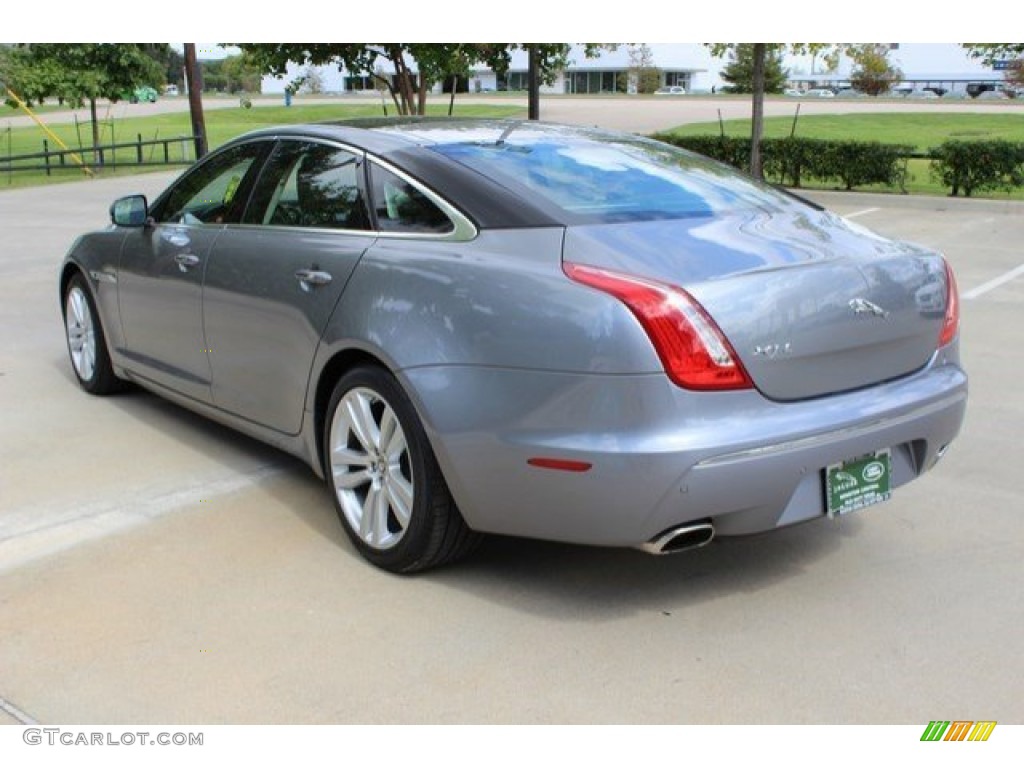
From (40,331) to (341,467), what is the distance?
4963 millimetres

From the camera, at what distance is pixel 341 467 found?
4.10 meters

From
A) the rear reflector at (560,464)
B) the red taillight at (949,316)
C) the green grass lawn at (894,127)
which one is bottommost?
the green grass lawn at (894,127)

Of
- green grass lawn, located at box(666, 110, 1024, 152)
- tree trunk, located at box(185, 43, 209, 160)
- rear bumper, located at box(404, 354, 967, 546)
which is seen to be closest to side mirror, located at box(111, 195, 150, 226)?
→ rear bumper, located at box(404, 354, 967, 546)

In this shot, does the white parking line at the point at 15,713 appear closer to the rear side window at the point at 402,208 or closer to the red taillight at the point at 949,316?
the rear side window at the point at 402,208

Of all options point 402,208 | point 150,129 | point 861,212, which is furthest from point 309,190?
point 150,129

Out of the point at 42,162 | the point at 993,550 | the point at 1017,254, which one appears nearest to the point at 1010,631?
the point at 993,550

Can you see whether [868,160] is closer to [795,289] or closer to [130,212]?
[130,212]

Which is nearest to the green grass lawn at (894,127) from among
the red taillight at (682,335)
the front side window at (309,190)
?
the front side window at (309,190)

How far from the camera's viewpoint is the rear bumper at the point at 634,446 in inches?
126

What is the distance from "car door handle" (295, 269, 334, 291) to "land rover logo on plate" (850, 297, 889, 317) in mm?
1788

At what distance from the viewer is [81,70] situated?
2511 centimetres

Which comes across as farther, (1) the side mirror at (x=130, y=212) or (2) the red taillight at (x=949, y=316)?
(1) the side mirror at (x=130, y=212)

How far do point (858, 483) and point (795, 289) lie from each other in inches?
26.1

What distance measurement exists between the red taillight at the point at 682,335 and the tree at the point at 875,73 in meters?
77.9
